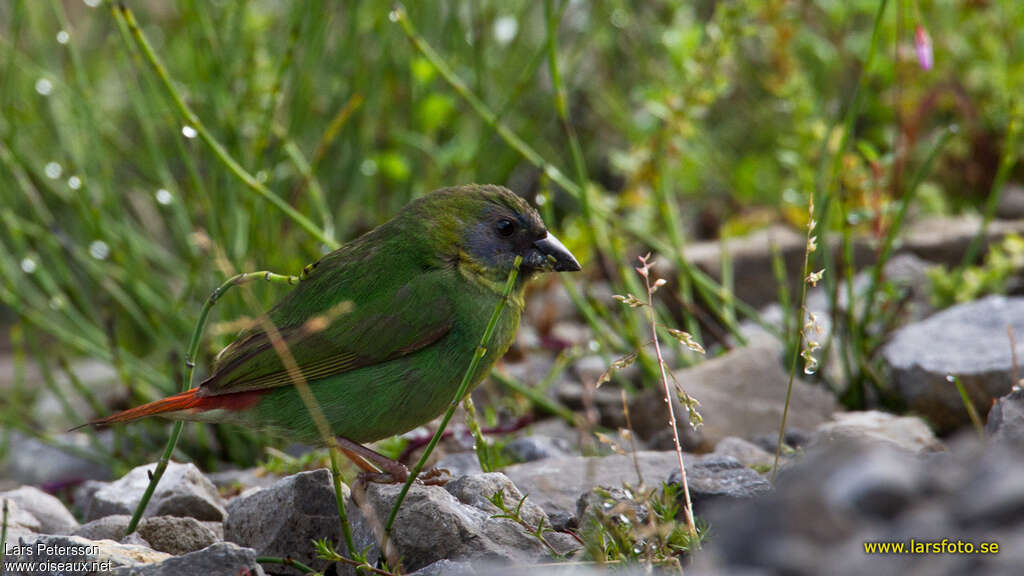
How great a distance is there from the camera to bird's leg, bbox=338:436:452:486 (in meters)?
2.91

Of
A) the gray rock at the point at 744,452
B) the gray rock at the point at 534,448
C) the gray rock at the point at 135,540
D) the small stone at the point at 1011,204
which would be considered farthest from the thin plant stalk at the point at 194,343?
the small stone at the point at 1011,204

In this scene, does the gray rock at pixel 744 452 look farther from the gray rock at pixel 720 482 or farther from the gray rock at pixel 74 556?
the gray rock at pixel 74 556

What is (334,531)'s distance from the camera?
8.96 ft

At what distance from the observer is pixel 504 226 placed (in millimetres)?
3229

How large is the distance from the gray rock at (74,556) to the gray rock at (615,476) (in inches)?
38.4

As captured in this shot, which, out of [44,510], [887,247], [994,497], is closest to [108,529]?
[44,510]

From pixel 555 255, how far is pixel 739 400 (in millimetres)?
965

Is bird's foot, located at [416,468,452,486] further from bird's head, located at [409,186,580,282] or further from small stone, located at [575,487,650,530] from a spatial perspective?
bird's head, located at [409,186,580,282]

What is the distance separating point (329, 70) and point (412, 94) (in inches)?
24.4

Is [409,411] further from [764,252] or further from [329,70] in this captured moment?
[329,70]

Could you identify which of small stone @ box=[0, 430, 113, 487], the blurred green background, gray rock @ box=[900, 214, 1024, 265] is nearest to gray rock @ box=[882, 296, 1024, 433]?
the blurred green background

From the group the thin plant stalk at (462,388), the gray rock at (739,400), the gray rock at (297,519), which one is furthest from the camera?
the gray rock at (739,400)

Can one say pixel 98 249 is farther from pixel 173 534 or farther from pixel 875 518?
pixel 875 518

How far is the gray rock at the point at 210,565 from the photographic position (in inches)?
87.1
